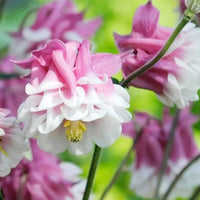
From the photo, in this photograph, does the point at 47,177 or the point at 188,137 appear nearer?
the point at 47,177

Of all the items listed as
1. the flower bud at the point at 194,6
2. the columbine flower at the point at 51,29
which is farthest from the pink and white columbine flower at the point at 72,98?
the columbine flower at the point at 51,29

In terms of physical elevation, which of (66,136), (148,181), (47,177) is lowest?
(148,181)

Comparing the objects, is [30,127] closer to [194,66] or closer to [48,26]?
[194,66]

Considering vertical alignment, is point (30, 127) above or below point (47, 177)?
above

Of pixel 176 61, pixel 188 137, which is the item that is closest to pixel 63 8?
pixel 188 137

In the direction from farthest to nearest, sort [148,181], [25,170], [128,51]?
[148,181]
[25,170]
[128,51]

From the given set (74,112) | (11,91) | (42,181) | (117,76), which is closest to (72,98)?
(74,112)

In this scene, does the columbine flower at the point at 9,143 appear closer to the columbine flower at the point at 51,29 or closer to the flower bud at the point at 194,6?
the flower bud at the point at 194,6
